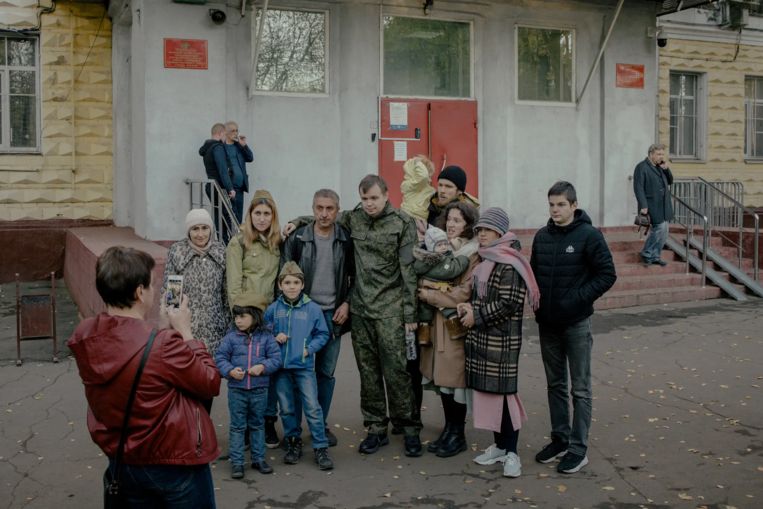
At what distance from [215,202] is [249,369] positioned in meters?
5.87

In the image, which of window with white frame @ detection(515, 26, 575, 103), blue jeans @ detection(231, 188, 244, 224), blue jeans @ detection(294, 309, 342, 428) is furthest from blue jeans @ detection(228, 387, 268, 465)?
window with white frame @ detection(515, 26, 575, 103)

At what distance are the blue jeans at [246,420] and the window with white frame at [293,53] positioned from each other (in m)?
7.12

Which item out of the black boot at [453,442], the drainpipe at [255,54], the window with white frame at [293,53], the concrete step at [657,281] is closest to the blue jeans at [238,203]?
the drainpipe at [255,54]

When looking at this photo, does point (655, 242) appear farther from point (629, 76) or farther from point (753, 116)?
point (753, 116)

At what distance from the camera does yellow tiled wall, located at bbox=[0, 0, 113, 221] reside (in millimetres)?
13305

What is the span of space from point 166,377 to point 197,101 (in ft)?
27.9

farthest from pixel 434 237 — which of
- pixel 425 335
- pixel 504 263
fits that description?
pixel 425 335

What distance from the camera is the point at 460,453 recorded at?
18.6 ft

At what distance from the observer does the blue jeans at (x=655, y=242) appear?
475 inches

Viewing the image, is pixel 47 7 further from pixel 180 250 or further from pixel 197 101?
pixel 180 250

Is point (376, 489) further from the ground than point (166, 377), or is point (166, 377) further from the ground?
point (166, 377)

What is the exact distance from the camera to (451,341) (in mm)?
5484

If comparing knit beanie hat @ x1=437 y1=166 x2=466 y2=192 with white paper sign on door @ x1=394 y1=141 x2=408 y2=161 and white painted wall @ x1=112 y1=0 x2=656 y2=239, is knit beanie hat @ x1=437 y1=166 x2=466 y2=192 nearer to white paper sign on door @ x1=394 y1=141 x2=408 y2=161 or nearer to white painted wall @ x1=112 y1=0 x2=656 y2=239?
white painted wall @ x1=112 y1=0 x2=656 y2=239

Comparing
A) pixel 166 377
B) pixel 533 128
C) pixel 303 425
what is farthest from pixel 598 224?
pixel 166 377
